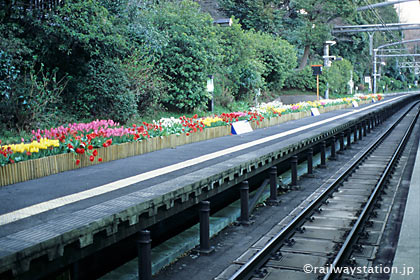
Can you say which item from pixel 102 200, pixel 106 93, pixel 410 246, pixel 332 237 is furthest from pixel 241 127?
pixel 102 200

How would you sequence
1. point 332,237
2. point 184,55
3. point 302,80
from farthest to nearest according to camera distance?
1. point 302,80
2. point 184,55
3. point 332,237

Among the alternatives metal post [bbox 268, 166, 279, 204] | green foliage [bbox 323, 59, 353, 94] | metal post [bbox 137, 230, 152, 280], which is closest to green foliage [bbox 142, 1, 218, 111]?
metal post [bbox 268, 166, 279, 204]

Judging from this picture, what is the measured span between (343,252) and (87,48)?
32.7 ft

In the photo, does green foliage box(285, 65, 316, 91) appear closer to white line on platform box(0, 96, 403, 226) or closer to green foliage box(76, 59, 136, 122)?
green foliage box(76, 59, 136, 122)

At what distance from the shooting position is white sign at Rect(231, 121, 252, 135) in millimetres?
14652

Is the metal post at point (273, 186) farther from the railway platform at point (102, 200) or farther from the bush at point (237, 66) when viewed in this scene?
the bush at point (237, 66)

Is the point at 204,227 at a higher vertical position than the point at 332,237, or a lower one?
higher

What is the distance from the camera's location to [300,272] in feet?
21.1

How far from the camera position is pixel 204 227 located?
23.3 feet

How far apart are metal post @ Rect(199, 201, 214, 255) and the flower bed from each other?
2.70 meters

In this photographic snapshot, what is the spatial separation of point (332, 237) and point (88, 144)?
470 cm

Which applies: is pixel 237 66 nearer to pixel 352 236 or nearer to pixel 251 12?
pixel 251 12

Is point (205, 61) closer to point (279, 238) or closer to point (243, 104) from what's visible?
point (243, 104)

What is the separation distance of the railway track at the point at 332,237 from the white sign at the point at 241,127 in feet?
11.6
